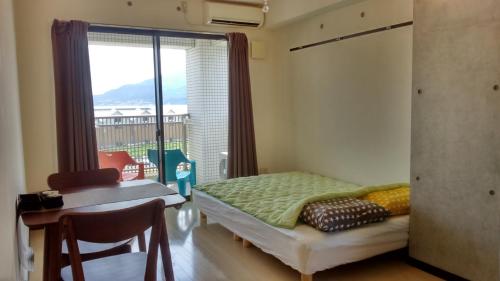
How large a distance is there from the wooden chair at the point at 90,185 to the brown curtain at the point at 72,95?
5.15 feet

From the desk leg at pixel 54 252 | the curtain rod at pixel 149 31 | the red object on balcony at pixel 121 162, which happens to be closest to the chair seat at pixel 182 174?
the red object on balcony at pixel 121 162

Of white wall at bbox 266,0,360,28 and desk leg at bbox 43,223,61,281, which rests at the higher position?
white wall at bbox 266,0,360,28

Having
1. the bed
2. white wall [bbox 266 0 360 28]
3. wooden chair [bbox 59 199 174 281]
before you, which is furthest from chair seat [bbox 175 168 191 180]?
wooden chair [bbox 59 199 174 281]

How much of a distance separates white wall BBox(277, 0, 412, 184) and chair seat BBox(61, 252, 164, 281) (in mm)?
2551

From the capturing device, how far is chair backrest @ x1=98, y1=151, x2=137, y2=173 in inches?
171

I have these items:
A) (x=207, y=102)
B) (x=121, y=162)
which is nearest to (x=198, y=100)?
(x=207, y=102)

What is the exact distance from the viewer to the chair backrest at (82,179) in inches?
94.8

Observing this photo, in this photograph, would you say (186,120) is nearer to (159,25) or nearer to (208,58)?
(208,58)

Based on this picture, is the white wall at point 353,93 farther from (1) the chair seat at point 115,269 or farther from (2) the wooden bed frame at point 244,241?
(1) the chair seat at point 115,269

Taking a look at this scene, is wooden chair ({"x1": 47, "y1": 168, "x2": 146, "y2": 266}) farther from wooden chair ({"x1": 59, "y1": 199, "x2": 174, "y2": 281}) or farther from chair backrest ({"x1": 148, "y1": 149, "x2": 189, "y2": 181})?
chair backrest ({"x1": 148, "y1": 149, "x2": 189, "y2": 181})

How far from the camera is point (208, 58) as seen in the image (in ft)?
16.1

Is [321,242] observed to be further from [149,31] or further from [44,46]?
[44,46]

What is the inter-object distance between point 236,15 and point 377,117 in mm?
2168

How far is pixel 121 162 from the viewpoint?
4.45 metres
